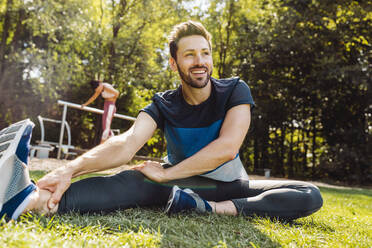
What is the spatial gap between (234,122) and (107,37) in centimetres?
1028

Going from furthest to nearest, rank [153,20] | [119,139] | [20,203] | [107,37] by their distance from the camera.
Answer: [153,20] < [107,37] < [119,139] < [20,203]

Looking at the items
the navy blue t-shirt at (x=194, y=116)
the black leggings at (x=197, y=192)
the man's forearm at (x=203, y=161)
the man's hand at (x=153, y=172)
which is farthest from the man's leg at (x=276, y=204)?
the navy blue t-shirt at (x=194, y=116)

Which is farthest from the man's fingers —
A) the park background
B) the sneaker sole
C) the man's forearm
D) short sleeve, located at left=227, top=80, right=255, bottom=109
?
the park background

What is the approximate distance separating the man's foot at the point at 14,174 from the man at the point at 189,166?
9cm

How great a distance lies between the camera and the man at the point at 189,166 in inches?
72.7

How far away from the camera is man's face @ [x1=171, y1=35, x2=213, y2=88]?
2311 millimetres

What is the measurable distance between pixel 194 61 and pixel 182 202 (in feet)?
3.36

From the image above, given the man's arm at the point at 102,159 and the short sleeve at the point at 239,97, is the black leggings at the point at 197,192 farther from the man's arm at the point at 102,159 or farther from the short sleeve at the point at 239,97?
the short sleeve at the point at 239,97

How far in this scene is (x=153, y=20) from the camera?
40.3 ft

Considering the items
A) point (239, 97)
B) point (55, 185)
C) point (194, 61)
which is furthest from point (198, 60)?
point (55, 185)

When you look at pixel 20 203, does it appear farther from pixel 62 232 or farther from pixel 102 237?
pixel 102 237

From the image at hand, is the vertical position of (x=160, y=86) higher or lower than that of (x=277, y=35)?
lower

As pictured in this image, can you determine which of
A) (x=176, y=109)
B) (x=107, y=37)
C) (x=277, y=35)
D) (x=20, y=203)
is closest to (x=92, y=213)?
(x=20, y=203)

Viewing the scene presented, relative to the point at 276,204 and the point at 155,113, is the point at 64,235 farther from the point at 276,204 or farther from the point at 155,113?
the point at 276,204
